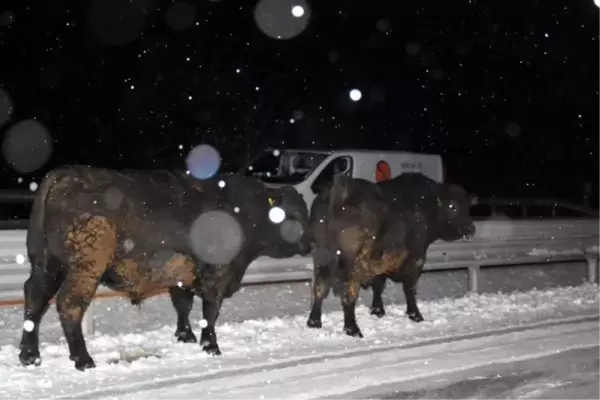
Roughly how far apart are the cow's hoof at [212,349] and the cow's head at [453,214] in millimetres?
3868

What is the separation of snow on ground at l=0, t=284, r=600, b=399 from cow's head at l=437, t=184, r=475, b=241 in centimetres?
95

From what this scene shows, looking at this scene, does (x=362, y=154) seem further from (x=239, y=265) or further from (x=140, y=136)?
(x=140, y=136)

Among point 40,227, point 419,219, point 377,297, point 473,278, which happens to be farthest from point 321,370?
point 473,278

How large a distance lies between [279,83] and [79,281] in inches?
1032

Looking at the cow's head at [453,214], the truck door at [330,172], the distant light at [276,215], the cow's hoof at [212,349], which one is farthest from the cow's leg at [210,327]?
the truck door at [330,172]

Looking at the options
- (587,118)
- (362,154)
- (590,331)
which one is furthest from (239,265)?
(587,118)

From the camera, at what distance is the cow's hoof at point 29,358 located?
273 inches

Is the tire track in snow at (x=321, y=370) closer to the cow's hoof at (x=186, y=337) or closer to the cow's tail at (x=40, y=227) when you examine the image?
the cow's hoof at (x=186, y=337)

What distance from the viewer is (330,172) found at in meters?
15.4

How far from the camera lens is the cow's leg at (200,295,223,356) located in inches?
300

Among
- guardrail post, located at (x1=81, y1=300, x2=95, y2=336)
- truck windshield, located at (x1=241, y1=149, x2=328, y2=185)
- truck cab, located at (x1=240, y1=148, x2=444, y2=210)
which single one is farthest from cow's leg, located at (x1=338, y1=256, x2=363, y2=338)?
truck windshield, located at (x1=241, y1=149, x2=328, y2=185)

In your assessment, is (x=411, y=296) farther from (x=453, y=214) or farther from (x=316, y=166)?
(x=316, y=166)

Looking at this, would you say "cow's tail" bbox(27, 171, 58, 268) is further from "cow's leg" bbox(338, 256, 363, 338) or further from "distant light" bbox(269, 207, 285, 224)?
"cow's leg" bbox(338, 256, 363, 338)

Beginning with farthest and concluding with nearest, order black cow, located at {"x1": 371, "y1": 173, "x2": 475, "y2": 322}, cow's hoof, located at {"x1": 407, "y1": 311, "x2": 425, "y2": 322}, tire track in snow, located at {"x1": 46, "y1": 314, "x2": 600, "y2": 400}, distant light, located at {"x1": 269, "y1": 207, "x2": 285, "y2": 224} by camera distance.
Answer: black cow, located at {"x1": 371, "y1": 173, "x2": 475, "y2": 322}, cow's hoof, located at {"x1": 407, "y1": 311, "x2": 425, "y2": 322}, distant light, located at {"x1": 269, "y1": 207, "x2": 285, "y2": 224}, tire track in snow, located at {"x1": 46, "y1": 314, "x2": 600, "y2": 400}
